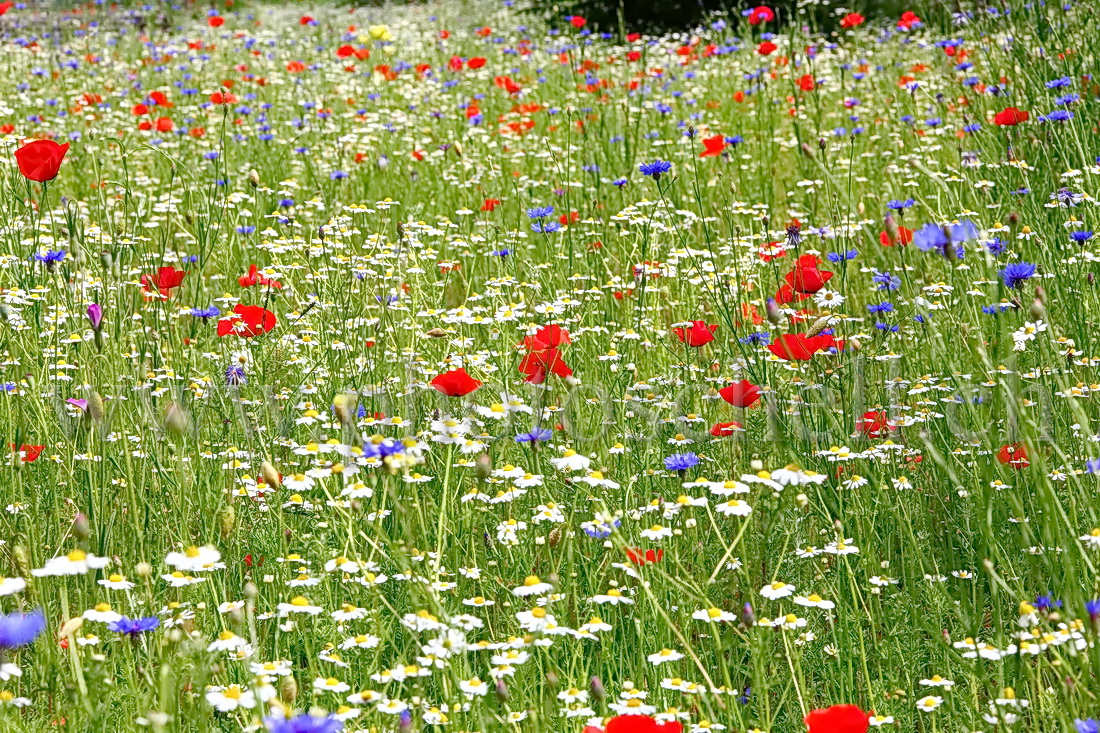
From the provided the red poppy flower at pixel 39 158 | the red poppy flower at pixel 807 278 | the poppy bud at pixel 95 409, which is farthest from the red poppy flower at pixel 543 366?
the red poppy flower at pixel 39 158

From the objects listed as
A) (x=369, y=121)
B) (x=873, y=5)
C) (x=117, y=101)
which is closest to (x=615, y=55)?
(x=369, y=121)

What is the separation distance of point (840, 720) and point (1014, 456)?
1.26 m

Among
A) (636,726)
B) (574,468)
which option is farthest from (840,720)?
(574,468)

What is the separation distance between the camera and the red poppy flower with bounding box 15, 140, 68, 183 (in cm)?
249

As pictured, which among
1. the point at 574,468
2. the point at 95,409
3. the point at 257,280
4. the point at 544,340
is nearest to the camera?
the point at 95,409

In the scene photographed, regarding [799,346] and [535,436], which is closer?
[535,436]

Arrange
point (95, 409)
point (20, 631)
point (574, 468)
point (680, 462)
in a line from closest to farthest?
point (20, 631)
point (95, 409)
point (574, 468)
point (680, 462)

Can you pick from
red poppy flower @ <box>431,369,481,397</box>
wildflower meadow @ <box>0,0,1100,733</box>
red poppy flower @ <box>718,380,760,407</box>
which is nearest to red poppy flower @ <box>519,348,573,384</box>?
wildflower meadow @ <box>0,0,1100,733</box>

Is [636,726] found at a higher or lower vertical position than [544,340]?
lower

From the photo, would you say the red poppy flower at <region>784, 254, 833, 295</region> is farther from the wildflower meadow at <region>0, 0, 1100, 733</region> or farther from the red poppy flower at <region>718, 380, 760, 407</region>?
the red poppy flower at <region>718, 380, 760, 407</region>

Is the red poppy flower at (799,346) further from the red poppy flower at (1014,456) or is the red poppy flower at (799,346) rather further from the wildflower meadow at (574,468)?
the red poppy flower at (1014,456)

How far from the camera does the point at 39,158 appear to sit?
8.24 feet

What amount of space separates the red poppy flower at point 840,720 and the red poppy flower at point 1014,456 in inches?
45.0

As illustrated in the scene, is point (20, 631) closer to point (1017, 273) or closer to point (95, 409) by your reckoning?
point (95, 409)
